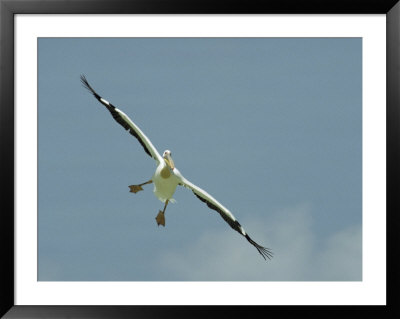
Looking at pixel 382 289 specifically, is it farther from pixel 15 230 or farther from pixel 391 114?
pixel 15 230

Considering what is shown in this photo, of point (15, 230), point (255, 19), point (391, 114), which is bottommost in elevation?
point (15, 230)

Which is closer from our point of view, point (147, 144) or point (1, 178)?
point (1, 178)

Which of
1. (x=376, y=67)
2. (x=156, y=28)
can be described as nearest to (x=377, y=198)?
(x=376, y=67)

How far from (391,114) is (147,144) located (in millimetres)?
2283

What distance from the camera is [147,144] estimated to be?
6.01m

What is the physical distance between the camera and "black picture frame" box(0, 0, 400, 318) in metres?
4.33

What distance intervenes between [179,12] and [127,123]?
1572 mm

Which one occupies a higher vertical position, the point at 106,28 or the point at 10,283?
the point at 106,28

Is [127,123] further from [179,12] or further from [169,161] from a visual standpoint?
[179,12]

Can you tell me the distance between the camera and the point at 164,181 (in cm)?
647

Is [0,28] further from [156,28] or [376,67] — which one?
[376,67]

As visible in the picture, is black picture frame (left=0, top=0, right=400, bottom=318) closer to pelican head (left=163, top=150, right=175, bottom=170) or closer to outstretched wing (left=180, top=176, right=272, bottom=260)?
outstretched wing (left=180, top=176, right=272, bottom=260)

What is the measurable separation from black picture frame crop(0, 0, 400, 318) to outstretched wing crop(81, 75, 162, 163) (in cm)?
115

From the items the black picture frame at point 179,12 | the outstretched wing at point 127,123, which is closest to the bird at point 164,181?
the outstretched wing at point 127,123
